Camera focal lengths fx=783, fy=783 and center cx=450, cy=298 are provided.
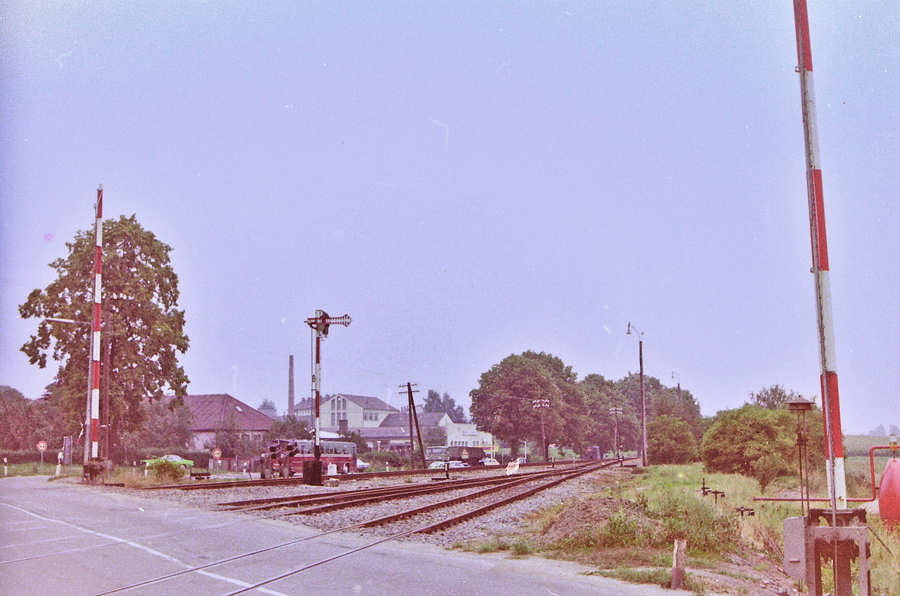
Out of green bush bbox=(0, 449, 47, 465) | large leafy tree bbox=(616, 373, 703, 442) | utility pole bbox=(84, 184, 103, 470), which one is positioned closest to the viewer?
utility pole bbox=(84, 184, 103, 470)

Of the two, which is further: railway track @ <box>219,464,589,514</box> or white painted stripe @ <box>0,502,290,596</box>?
railway track @ <box>219,464,589,514</box>

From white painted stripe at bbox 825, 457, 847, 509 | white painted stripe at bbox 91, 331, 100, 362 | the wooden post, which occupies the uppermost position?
white painted stripe at bbox 91, 331, 100, 362

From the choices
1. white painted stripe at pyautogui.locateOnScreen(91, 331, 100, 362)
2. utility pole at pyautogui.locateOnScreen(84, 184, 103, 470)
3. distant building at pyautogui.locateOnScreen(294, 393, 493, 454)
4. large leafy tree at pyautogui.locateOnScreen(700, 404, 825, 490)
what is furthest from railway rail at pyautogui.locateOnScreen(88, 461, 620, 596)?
distant building at pyautogui.locateOnScreen(294, 393, 493, 454)

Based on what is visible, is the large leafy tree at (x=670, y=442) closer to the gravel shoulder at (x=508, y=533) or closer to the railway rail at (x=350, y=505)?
the railway rail at (x=350, y=505)

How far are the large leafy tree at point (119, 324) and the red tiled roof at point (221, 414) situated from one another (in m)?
32.8

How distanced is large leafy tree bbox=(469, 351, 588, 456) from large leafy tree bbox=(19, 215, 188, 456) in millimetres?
45459

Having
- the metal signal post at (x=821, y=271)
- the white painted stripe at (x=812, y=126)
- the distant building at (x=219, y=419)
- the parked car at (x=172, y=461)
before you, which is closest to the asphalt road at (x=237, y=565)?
the metal signal post at (x=821, y=271)

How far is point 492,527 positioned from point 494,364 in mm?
75160

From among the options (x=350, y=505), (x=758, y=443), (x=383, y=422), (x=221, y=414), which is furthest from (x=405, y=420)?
(x=350, y=505)

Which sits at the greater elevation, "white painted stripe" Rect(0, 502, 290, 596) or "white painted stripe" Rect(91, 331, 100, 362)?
"white painted stripe" Rect(91, 331, 100, 362)

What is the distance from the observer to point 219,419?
8188 centimetres

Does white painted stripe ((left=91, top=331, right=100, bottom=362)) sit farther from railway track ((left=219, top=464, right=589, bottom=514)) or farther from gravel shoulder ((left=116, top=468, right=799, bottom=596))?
railway track ((left=219, top=464, right=589, bottom=514))

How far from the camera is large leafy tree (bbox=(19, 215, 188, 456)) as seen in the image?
41094 mm

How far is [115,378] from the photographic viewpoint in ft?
139
